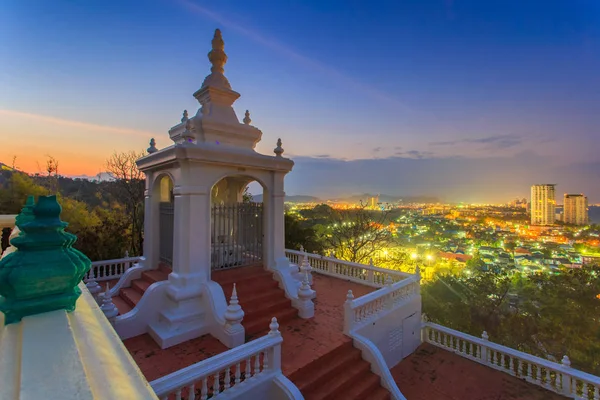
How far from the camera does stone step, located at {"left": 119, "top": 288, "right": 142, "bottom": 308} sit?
22.8 ft

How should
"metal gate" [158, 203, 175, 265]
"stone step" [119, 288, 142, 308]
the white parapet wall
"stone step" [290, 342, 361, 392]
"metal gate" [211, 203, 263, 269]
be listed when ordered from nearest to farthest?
the white parapet wall, "stone step" [290, 342, 361, 392], "stone step" [119, 288, 142, 308], "metal gate" [158, 203, 175, 265], "metal gate" [211, 203, 263, 269]

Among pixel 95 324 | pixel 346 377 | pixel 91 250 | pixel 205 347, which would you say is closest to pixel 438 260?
pixel 346 377

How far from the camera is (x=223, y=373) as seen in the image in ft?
15.1

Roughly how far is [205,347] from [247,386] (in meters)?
1.73

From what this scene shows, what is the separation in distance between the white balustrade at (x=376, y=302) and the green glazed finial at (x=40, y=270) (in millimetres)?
5762

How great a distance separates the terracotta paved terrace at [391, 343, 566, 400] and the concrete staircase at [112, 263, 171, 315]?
6759 mm

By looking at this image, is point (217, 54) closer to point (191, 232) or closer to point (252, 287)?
point (191, 232)

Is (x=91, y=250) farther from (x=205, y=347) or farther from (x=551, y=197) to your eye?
(x=551, y=197)

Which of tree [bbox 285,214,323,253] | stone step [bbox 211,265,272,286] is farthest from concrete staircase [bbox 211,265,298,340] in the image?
tree [bbox 285,214,323,253]

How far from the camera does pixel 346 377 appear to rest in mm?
5352

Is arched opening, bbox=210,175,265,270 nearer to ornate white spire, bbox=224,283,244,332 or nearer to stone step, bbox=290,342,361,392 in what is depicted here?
ornate white spire, bbox=224,283,244,332

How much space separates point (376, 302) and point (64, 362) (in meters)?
7.19

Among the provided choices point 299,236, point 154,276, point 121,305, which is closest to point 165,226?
point 154,276

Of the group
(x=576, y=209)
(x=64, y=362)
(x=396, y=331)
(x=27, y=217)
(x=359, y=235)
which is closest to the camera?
(x=64, y=362)
